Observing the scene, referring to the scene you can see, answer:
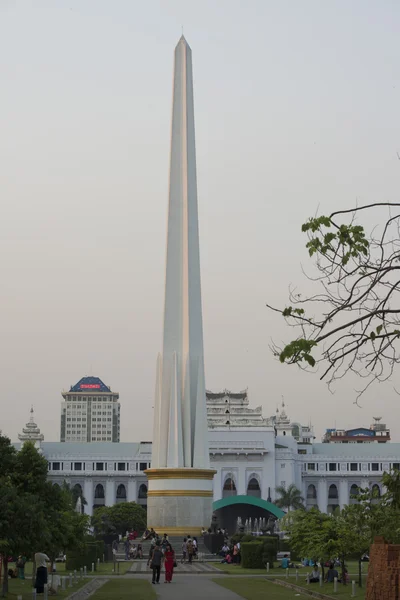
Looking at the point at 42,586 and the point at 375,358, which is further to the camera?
the point at 42,586

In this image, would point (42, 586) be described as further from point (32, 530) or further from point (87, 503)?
point (87, 503)

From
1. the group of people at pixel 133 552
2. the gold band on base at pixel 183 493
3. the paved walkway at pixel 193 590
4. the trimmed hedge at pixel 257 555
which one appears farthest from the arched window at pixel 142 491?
the paved walkway at pixel 193 590

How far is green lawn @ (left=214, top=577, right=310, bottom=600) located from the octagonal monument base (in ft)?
59.4

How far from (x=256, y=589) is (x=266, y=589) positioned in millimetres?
287

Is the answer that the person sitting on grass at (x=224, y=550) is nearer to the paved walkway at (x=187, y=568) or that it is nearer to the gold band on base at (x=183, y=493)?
the paved walkway at (x=187, y=568)

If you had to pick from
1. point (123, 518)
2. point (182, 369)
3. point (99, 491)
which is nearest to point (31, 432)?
point (99, 491)

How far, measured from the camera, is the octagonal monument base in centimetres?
5338

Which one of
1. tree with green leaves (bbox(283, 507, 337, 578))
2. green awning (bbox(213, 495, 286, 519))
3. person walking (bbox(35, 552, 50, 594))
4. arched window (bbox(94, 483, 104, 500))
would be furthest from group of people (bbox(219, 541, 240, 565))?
arched window (bbox(94, 483, 104, 500))

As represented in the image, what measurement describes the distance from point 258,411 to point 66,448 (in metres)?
26.6

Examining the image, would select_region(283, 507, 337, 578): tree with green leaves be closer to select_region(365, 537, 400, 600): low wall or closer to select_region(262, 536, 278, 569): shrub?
select_region(262, 536, 278, 569): shrub

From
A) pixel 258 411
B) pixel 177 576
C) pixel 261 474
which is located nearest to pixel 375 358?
pixel 177 576

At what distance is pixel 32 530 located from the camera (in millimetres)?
23781

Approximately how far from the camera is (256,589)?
2995 cm

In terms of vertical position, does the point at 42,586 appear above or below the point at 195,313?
below
